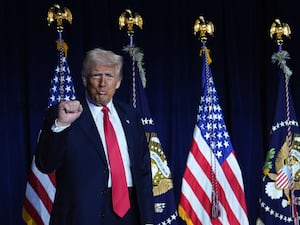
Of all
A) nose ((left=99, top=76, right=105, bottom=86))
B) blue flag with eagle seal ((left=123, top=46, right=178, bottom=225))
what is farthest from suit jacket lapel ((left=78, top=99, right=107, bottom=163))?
blue flag with eagle seal ((left=123, top=46, right=178, bottom=225))

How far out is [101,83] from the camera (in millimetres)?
2123

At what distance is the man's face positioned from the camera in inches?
83.8

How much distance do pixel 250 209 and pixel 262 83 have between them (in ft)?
3.47

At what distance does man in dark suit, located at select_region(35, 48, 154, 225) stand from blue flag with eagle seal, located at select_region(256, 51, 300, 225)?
5.85 ft

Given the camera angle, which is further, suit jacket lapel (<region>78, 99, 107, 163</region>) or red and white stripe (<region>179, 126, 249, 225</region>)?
red and white stripe (<region>179, 126, 249, 225</region>)

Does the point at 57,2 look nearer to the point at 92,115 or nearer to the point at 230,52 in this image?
the point at 230,52

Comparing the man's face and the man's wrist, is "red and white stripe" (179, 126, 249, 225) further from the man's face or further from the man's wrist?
the man's wrist

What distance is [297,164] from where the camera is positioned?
3801 mm

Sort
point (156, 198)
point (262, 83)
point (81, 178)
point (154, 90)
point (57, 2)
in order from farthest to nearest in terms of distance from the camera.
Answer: point (262, 83) < point (154, 90) < point (57, 2) < point (156, 198) < point (81, 178)

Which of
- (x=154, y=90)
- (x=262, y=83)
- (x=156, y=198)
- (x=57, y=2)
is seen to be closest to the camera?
(x=156, y=198)

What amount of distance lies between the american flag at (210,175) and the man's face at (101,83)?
1657 millimetres

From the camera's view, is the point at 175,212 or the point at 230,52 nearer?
the point at 175,212

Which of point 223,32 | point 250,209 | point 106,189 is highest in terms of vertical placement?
point 223,32

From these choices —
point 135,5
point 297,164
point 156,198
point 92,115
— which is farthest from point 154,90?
point 92,115
